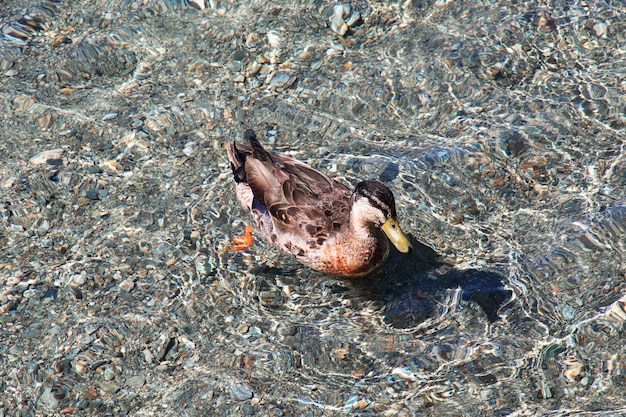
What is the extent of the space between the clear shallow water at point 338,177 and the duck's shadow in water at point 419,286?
0.02 metres

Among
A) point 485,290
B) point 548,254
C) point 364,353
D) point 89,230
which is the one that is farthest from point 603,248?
point 89,230

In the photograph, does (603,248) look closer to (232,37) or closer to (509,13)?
(509,13)

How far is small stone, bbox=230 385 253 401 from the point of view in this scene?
5.04 meters

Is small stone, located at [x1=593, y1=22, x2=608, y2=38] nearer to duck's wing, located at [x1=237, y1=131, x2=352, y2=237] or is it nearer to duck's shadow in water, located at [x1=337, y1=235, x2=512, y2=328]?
duck's shadow in water, located at [x1=337, y1=235, x2=512, y2=328]

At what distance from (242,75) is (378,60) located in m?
1.44

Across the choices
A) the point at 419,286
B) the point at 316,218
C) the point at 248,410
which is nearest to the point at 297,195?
the point at 316,218

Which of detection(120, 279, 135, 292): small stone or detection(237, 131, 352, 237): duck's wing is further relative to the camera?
detection(120, 279, 135, 292): small stone

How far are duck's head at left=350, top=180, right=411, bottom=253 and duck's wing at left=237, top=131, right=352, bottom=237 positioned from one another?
12.9 inches

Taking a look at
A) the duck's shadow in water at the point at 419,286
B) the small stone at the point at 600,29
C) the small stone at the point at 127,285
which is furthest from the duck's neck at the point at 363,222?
the small stone at the point at 600,29

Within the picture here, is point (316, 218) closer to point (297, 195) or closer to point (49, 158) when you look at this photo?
point (297, 195)

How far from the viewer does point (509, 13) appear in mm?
7641

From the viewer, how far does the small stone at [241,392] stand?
504cm

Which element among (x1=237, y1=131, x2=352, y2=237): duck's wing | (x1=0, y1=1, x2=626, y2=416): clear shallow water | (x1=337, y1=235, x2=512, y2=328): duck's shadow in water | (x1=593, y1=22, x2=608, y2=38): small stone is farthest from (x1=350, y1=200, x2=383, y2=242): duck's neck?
(x1=593, y1=22, x2=608, y2=38): small stone

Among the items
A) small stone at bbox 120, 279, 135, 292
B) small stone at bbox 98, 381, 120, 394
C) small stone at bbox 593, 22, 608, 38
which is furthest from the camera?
small stone at bbox 593, 22, 608, 38
